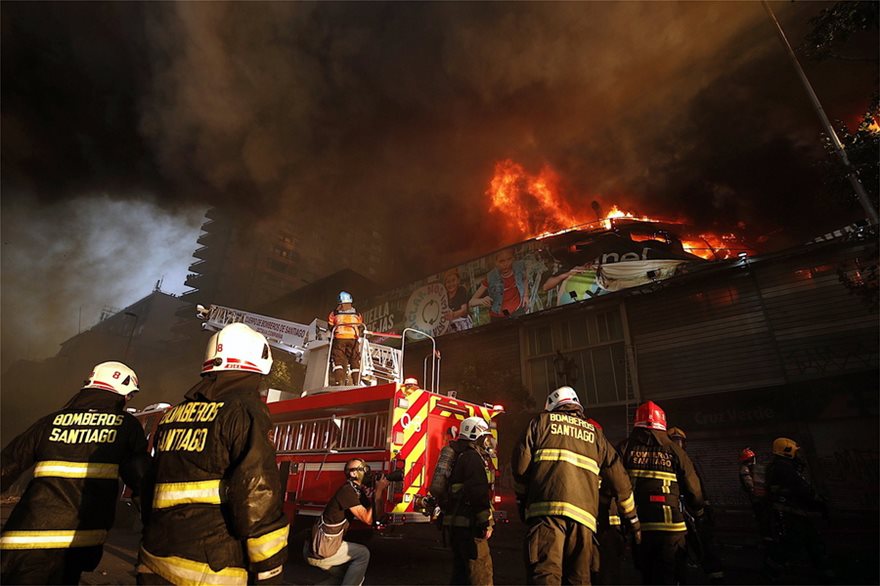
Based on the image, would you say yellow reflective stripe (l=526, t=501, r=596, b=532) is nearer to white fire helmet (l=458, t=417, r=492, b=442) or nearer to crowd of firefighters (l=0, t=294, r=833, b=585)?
crowd of firefighters (l=0, t=294, r=833, b=585)

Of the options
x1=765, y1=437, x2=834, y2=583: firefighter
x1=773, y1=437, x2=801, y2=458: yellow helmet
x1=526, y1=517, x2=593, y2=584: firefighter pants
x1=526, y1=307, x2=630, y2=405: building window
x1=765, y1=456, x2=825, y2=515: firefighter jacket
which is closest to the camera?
x1=526, y1=517, x2=593, y2=584: firefighter pants

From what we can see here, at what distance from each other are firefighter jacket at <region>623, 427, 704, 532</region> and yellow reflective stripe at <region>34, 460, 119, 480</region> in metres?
4.42

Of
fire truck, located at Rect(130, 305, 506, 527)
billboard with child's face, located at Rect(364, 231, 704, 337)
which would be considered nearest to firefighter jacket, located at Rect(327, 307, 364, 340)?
fire truck, located at Rect(130, 305, 506, 527)

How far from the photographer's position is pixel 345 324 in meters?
8.23

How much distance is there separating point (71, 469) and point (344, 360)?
16.7ft

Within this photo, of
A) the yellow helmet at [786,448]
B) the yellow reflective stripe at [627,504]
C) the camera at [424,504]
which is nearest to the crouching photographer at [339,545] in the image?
the camera at [424,504]

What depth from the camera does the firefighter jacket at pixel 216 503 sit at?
1969 millimetres

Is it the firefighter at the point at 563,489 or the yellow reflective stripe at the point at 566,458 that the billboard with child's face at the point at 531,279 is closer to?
the firefighter at the point at 563,489

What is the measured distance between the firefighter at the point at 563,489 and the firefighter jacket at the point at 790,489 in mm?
2983

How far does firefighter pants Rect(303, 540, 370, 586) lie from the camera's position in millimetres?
3880

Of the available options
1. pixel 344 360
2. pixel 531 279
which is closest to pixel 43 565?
pixel 344 360

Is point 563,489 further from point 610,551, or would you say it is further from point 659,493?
point 610,551

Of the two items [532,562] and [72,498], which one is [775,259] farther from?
[72,498]

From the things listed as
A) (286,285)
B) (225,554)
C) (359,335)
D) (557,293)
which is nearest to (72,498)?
(225,554)
